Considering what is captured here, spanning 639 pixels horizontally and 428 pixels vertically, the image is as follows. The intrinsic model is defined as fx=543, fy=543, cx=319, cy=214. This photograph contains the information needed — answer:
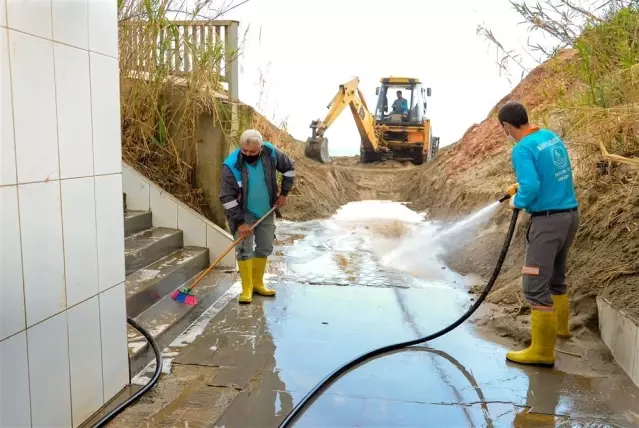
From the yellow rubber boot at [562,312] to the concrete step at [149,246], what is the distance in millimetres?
3482

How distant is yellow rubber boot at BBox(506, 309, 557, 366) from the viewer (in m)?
3.72

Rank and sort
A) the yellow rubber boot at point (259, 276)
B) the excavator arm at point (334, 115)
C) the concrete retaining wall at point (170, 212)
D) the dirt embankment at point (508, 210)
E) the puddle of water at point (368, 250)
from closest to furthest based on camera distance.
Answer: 1. the dirt embankment at point (508, 210)
2. the yellow rubber boot at point (259, 276)
3. the concrete retaining wall at point (170, 212)
4. the puddle of water at point (368, 250)
5. the excavator arm at point (334, 115)

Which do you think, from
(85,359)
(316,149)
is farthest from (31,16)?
(316,149)

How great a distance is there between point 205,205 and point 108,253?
366cm

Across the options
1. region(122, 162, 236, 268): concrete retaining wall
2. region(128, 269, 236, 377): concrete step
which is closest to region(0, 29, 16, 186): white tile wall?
region(128, 269, 236, 377): concrete step

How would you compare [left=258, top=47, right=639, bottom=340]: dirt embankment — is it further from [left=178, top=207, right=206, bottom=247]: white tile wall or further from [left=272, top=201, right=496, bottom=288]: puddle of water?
[left=178, top=207, right=206, bottom=247]: white tile wall

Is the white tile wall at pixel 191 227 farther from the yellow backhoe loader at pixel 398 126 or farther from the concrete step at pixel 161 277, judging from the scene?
the yellow backhoe loader at pixel 398 126

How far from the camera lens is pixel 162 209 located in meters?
5.91

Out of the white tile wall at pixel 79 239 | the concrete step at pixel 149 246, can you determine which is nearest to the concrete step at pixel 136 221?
the concrete step at pixel 149 246

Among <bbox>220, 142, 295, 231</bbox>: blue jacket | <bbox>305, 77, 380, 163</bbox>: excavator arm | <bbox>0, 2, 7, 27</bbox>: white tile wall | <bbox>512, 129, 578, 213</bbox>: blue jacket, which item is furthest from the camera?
<bbox>305, 77, 380, 163</bbox>: excavator arm

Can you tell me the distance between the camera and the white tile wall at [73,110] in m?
2.59

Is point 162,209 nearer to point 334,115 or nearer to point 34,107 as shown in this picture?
point 34,107

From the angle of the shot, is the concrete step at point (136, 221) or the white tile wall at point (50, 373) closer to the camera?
the white tile wall at point (50, 373)

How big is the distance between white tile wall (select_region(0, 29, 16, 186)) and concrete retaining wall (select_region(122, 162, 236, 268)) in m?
3.60
